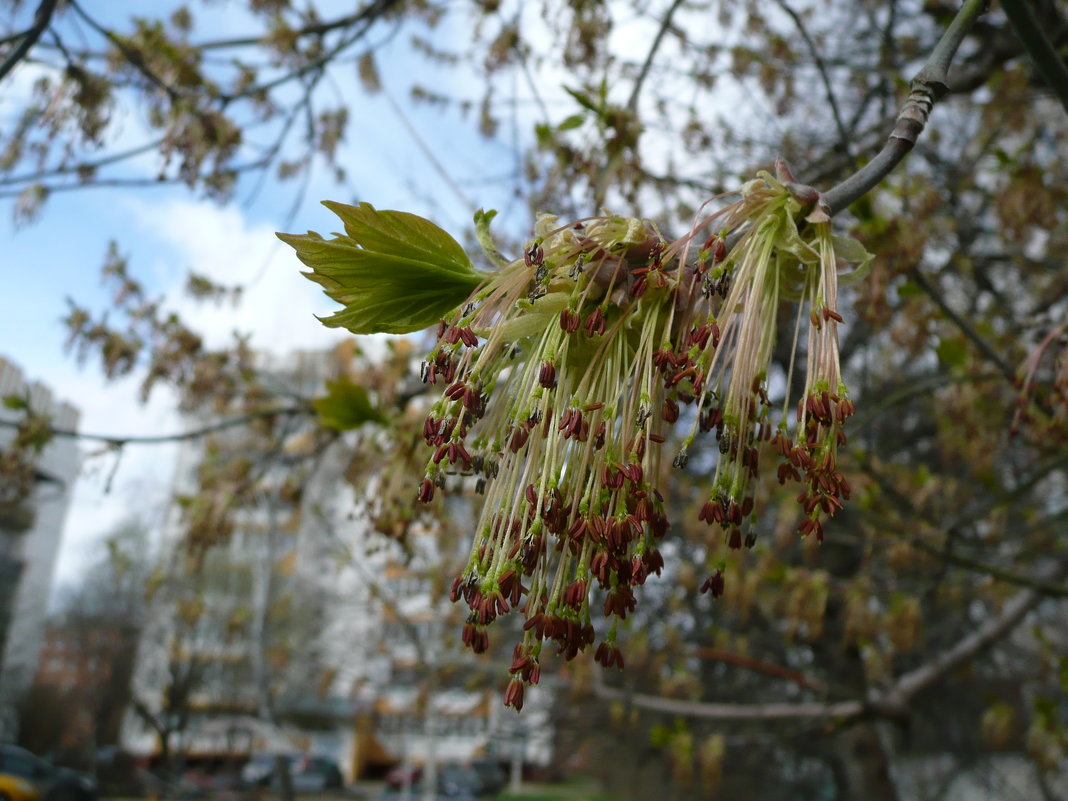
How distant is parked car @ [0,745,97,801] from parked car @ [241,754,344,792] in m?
7.81

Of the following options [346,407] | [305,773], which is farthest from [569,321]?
[305,773]

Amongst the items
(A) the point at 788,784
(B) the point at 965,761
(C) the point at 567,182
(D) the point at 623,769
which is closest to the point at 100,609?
(D) the point at 623,769

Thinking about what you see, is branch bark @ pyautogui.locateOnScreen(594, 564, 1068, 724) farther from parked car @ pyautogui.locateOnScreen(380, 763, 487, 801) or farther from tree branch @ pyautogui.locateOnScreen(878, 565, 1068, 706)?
parked car @ pyautogui.locateOnScreen(380, 763, 487, 801)

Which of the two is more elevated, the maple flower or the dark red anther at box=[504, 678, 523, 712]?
the maple flower

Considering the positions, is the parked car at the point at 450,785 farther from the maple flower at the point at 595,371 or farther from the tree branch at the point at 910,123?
the tree branch at the point at 910,123

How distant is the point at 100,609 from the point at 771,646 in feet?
86.5

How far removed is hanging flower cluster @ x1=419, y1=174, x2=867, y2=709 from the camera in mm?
1060

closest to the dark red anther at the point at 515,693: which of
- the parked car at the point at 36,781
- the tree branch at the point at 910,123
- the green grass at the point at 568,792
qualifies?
the tree branch at the point at 910,123

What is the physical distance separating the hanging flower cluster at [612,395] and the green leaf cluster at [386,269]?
78 millimetres

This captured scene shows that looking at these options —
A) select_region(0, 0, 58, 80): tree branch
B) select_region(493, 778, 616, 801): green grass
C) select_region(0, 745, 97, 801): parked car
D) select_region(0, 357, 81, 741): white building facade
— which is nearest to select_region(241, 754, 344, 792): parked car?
select_region(493, 778, 616, 801): green grass

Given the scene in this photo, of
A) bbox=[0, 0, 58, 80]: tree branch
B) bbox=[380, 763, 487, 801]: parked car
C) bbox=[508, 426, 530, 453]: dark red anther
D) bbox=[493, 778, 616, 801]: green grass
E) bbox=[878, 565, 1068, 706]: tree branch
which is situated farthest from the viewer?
bbox=[380, 763, 487, 801]: parked car

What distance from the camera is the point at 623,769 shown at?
12820mm

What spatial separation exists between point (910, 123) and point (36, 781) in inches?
915

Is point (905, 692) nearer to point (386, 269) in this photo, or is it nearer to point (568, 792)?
point (386, 269)
